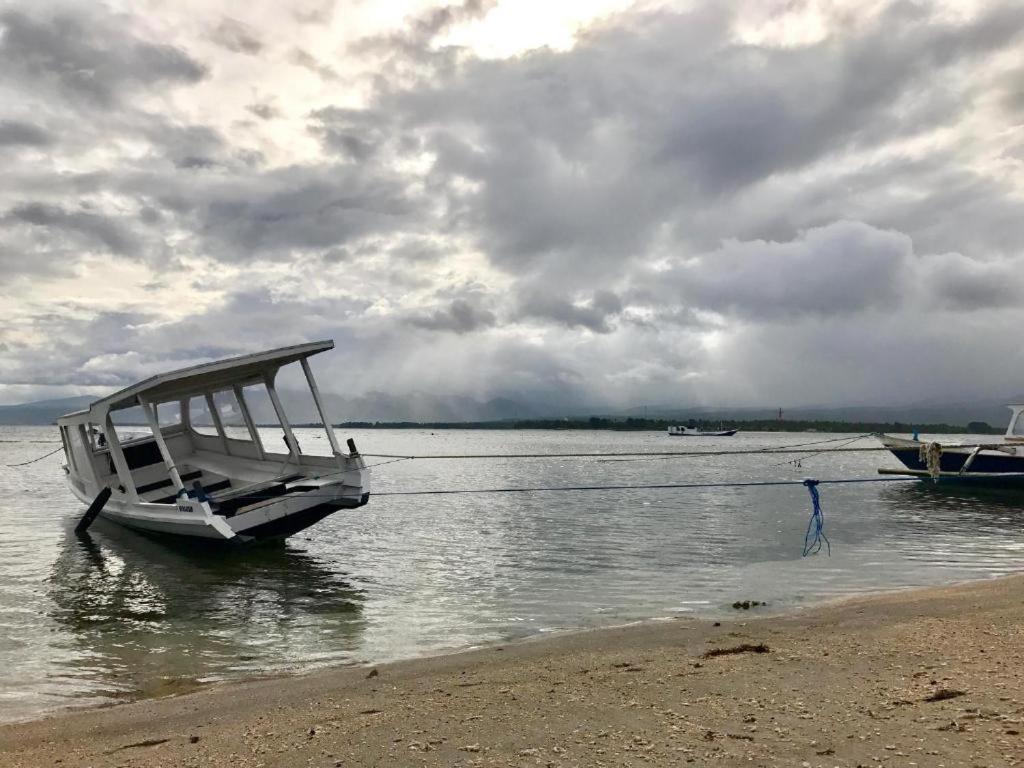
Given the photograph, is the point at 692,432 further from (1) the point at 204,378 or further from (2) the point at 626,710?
(2) the point at 626,710

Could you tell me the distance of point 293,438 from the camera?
19984 millimetres

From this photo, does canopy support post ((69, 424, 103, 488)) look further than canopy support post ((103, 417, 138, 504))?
Yes

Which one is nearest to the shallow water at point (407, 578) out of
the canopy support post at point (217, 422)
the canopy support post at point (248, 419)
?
the canopy support post at point (248, 419)

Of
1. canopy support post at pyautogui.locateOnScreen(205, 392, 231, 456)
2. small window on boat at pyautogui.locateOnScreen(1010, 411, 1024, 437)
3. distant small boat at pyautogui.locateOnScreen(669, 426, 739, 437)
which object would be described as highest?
canopy support post at pyautogui.locateOnScreen(205, 392, 231, 456)

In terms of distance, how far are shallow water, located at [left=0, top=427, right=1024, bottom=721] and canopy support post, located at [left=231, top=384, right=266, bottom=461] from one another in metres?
3.09

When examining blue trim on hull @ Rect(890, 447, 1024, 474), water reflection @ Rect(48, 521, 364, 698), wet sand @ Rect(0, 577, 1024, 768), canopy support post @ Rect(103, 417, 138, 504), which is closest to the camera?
wet sand @ Rect(0, 577, 1024, 768)

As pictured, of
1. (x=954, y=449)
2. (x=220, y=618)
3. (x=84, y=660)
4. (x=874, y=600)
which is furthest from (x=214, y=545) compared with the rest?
(x=954, y=449)

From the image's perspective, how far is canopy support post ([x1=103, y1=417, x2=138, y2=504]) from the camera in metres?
18.4

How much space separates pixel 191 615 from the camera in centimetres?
1288

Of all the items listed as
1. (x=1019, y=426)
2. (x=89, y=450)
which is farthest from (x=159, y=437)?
(x=1019, y=426)

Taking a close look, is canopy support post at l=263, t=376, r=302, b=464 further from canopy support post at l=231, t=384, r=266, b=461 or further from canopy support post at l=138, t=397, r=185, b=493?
canopy support post at l=138, t=397, r=185, b=493

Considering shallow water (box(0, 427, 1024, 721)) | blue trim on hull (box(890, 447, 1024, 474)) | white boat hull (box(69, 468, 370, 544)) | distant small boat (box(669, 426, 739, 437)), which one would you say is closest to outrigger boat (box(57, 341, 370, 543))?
white boat hull (box(69, 468, 370, 544))

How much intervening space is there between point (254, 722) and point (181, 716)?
1.17 meters

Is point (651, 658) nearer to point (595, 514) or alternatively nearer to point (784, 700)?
point (784, 700)
